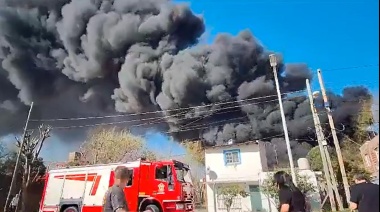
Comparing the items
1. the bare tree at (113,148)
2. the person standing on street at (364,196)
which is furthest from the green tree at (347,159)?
the person standing on street at (364,196)

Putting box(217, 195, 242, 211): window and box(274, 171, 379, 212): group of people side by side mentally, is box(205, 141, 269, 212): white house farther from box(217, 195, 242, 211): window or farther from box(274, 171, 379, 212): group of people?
box(274, 171, 379, 212): group of people

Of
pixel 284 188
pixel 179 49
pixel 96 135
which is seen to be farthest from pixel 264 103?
pixel 284 188

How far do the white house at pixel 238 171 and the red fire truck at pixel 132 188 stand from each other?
973 centimetres

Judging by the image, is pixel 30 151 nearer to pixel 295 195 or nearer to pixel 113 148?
pixel 113 148

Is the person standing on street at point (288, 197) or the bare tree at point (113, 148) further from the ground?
the bare tree at point (113, 148)

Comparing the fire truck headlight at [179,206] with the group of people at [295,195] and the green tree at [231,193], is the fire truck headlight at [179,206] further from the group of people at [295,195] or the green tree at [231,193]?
the green tree at [231,193]

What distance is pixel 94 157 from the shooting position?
82.1ft

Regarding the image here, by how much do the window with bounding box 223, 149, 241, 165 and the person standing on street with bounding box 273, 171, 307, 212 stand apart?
16.9 m

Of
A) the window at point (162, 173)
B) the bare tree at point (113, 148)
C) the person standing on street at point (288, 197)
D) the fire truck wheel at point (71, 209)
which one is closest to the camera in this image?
the person standing on street at point (288, 197)

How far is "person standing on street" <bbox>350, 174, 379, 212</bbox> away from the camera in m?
3.31

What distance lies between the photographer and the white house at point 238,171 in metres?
19.9

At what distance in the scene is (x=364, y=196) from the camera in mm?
3547

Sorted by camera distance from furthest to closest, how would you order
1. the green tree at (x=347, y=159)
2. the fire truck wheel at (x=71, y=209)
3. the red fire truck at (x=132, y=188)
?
the green tree at (x=347, y=159) → the fire truck wheel at (x=71, y=209) → the red fire truck at (x=132, y=188)

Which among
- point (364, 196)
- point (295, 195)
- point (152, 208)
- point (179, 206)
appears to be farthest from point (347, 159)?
point (364, 196)
